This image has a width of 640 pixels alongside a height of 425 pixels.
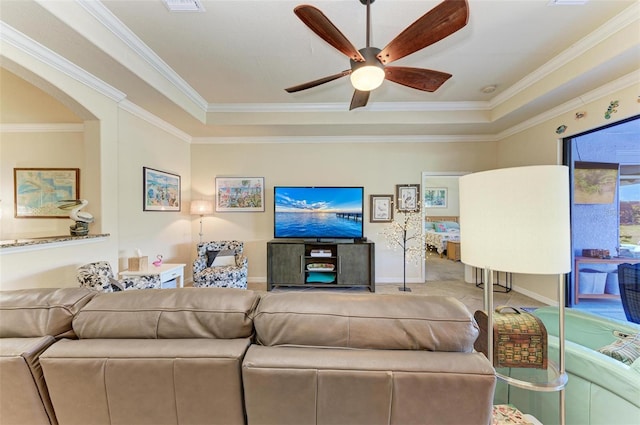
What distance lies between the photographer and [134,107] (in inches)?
122

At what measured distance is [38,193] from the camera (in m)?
3.38

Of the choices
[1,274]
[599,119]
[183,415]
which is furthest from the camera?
[599,119]

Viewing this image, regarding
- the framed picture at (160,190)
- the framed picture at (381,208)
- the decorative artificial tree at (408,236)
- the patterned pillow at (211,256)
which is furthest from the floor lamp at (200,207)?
the decorative artificial tree at (408,236)

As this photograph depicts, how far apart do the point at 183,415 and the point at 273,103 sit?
370cm

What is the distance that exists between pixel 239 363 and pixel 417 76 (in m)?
2.28

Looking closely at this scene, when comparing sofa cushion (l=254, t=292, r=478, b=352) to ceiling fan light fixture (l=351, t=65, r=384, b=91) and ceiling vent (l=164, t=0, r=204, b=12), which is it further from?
ceiling vent (l=164, t=0, r=204, b=12)

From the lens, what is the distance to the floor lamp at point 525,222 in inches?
34.1

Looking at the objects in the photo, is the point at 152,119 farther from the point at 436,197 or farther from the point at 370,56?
the point at 436,197

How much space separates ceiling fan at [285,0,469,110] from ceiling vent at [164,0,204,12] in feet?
3.40

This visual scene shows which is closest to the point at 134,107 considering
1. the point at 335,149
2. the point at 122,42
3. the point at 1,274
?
the point at 122,42

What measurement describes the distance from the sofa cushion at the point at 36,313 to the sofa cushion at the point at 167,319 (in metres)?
0.05

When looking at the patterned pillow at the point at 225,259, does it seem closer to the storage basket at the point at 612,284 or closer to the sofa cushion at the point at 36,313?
the sofa cushion at the point at 36,313

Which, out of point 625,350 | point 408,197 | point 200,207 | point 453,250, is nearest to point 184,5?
point 200,207

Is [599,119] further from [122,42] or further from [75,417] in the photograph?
[122,42]
